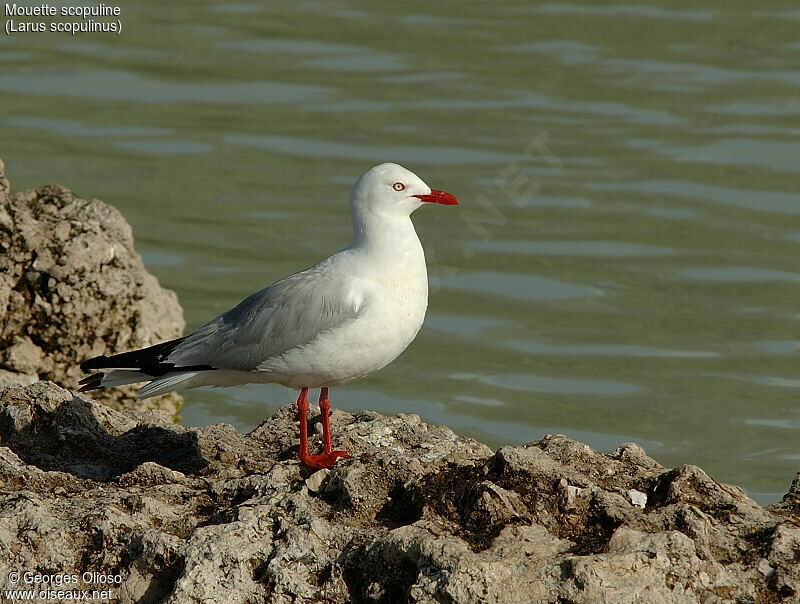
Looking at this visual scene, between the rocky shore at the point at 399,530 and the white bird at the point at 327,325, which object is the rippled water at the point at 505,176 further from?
the rocky shore at the point at 399,530

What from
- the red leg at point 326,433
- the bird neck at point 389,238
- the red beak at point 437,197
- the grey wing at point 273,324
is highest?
the red beak at point 437,197

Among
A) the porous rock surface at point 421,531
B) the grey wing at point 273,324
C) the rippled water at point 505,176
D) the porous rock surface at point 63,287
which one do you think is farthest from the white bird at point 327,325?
the rippled water at point 505,176

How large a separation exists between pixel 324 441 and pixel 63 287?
96.1 inches

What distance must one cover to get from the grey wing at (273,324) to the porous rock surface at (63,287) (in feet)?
4.84

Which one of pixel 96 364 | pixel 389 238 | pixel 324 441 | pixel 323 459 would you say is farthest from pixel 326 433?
pixel 96 364

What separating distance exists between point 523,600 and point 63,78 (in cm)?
1456

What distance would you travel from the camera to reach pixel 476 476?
4.82 m

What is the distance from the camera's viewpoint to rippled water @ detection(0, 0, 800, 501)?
996cm

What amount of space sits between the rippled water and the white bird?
9.52 feet

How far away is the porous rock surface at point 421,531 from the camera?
163 inches

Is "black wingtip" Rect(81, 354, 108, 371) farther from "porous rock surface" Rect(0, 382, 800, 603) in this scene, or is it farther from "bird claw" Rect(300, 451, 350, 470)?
"bird claw" Rect(300, 451, 350, 470)

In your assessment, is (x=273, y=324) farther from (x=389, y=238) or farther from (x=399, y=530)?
(x=399, y=530)

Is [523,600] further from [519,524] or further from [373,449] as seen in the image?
[373,449]

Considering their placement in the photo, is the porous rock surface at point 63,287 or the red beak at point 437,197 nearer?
the red beak at point 437,197
